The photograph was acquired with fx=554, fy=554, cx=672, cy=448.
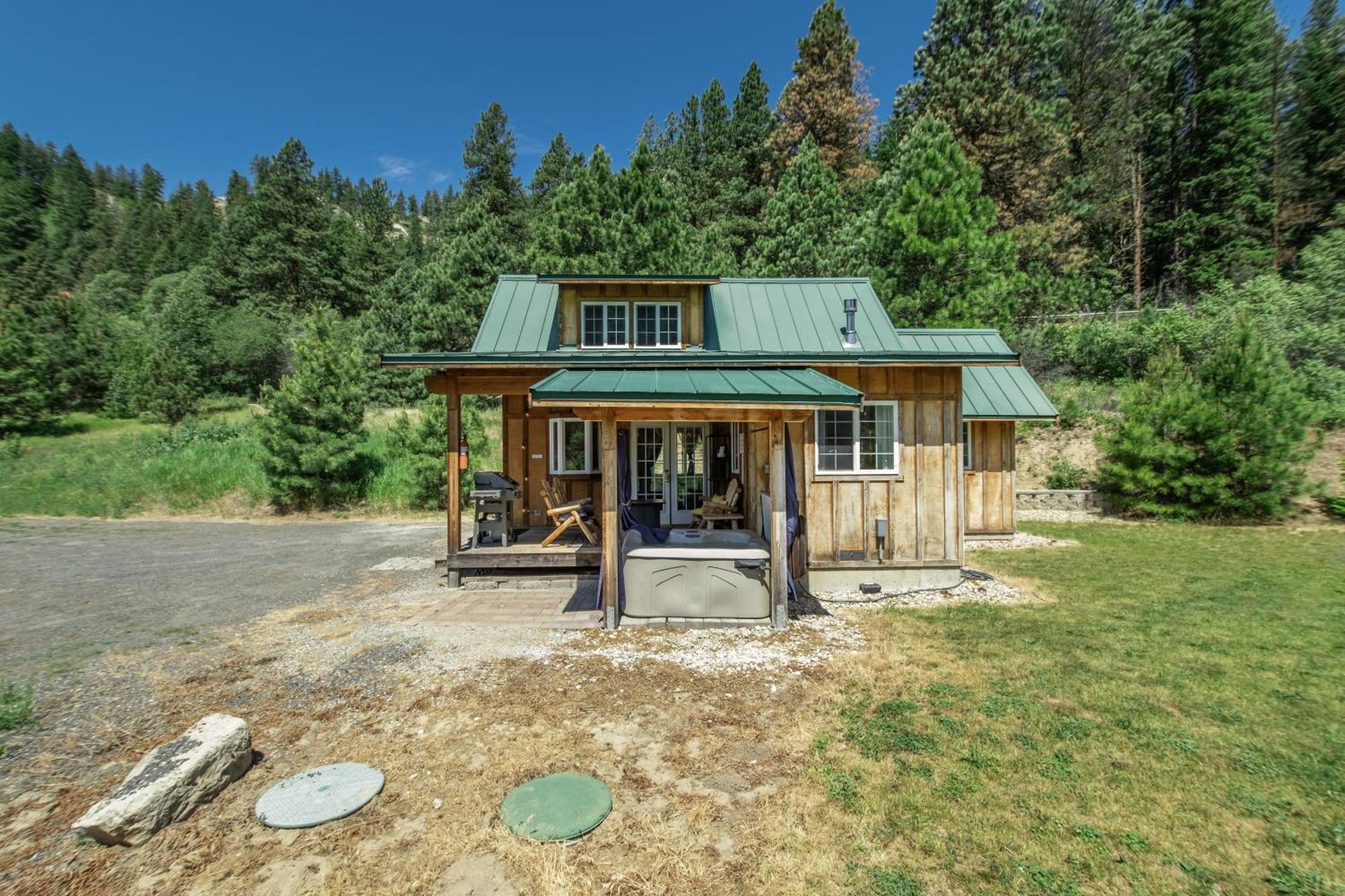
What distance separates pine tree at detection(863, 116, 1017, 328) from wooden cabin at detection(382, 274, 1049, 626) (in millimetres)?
6899

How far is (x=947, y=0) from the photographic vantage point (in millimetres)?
22031

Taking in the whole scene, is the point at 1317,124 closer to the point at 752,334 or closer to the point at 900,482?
the point at 752,334

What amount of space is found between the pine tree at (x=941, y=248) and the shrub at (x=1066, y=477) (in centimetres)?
484

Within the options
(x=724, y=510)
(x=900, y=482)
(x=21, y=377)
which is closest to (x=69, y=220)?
(x=21, y=377)

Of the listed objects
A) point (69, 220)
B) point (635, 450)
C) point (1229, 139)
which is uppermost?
point (69, 220)

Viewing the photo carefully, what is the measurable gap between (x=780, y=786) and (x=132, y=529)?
17.2 m

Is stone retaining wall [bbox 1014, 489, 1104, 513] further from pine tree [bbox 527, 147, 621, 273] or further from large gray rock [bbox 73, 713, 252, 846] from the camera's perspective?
large gray rock [bbox 73, 713, 252, 846]

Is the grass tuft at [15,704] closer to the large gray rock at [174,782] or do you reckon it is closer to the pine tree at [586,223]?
the large gray rock at [174,782]

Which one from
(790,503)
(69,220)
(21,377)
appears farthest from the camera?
(69,220)

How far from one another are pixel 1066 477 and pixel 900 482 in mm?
10924

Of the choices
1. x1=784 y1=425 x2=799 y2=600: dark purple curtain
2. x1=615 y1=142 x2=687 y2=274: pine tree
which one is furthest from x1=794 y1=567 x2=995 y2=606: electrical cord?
x1=615 y1=142 x2=687 y2=274: pine tree

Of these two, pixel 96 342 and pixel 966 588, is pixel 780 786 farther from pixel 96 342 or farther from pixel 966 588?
pixel 96 342

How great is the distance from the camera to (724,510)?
919 cm

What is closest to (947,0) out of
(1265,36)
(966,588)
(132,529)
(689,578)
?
(1265,36)
